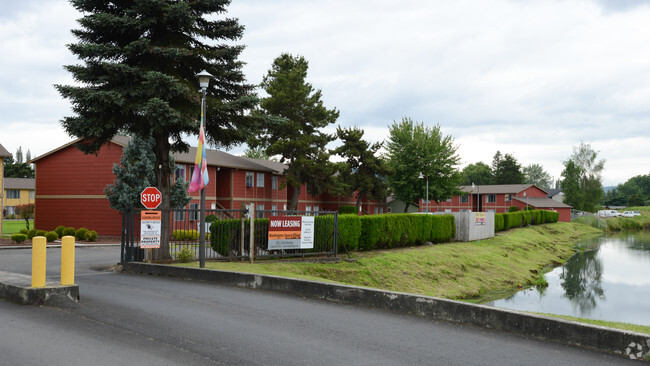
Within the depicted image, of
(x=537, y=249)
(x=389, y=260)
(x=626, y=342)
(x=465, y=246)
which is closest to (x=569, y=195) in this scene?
(x=537, y=249)

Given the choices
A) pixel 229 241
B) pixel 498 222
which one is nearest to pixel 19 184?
pixel 498 222

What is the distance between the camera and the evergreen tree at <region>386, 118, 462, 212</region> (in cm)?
6019

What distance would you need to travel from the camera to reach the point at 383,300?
9.67 metres

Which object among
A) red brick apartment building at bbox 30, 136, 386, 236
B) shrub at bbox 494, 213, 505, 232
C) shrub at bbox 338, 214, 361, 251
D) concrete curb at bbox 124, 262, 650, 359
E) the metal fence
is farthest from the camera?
shrub at bbox 494, 213, 505, 232

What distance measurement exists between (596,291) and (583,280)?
11.4 ft

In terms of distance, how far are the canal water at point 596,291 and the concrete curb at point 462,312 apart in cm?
973

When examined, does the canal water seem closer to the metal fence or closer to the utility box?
the utility box

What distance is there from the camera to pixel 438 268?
2352cm

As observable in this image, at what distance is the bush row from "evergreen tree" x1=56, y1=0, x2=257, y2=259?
104 feet

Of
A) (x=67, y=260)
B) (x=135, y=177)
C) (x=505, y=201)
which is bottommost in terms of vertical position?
(x=67, y=260)

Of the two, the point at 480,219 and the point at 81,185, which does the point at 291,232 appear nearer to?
the point at 480,219

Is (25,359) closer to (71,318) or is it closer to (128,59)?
(71,318)

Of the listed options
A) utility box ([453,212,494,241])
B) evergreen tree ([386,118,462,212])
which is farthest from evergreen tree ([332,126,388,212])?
utility box ([453,212,494,241])

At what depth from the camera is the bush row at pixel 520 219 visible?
44659 mm
